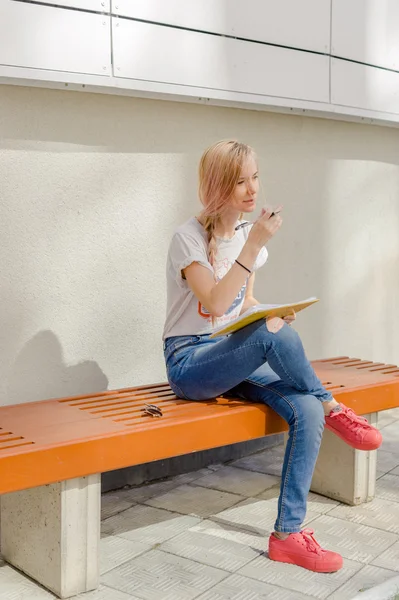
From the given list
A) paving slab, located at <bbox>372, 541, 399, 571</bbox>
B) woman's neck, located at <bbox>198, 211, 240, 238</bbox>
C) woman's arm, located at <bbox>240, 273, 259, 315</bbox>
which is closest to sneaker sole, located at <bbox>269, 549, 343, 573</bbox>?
paving slab, located at <bbox>372, 541, 399, 571</bbox>

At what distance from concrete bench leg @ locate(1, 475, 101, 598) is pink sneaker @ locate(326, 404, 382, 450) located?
3.30 feet

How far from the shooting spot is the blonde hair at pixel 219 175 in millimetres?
3354

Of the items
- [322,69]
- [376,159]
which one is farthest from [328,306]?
[322,69]

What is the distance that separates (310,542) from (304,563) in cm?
8

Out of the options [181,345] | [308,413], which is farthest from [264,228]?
[308,413]

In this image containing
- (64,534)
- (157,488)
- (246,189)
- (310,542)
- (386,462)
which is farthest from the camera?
(386,462)

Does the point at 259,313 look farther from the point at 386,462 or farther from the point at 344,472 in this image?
the point at 386,462

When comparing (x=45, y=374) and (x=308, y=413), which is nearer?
(x=308, y=413)

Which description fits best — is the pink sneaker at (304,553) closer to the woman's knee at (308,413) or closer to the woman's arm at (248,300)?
the woman's knee at (308,413)

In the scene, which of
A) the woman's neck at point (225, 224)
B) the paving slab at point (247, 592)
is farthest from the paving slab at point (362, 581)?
the woman's neck at point (225, 224)

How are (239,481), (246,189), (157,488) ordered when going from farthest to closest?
(239,481), (157,488), (246,189)

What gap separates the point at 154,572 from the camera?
10.1 ft

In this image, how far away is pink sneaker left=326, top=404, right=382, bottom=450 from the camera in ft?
11.1

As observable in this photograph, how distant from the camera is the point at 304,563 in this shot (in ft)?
10.2
